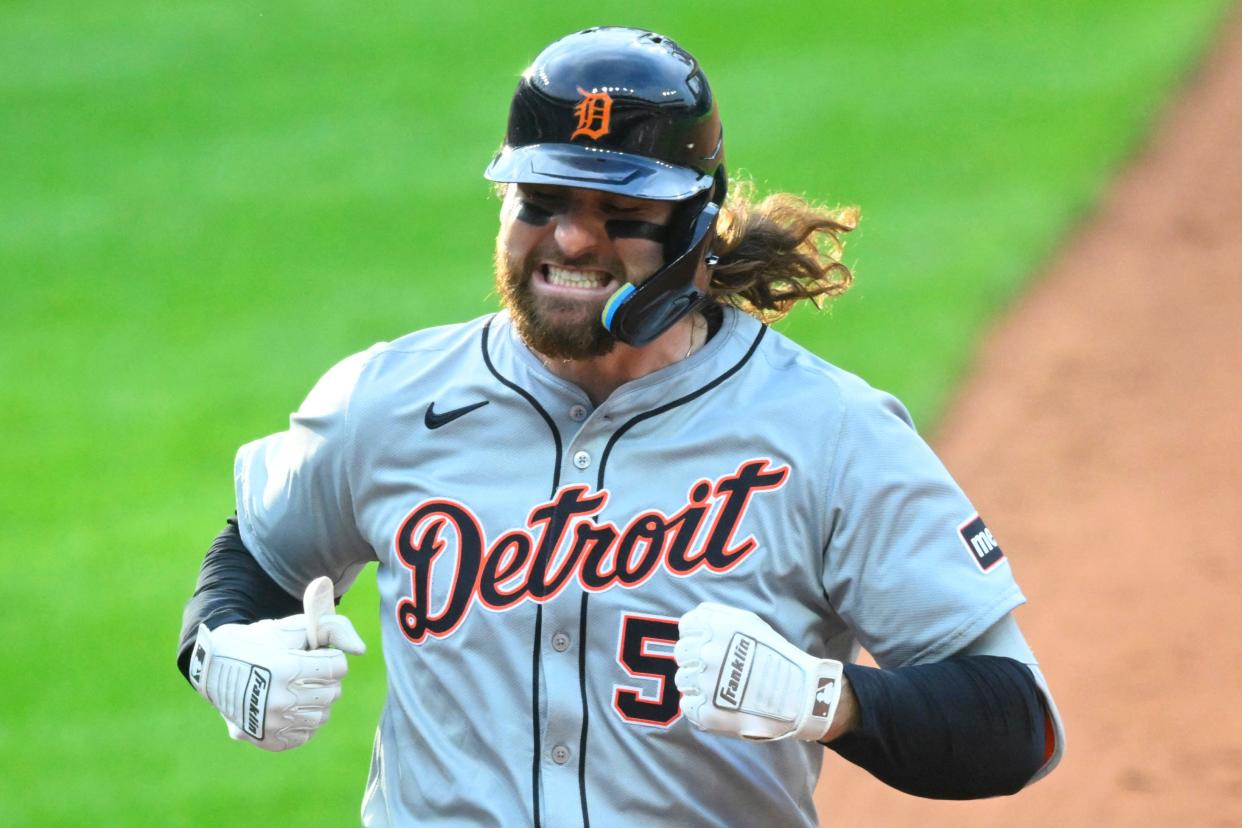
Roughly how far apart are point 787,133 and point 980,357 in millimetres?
2378

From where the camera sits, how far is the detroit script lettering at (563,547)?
2.84 m

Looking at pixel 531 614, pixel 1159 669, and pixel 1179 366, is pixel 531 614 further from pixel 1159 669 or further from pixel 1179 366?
pixel 1179 366

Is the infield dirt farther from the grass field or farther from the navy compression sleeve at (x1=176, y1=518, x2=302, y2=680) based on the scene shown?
the navy compression sleeve at (x1=176, y1=518, x2=302, y2=680)

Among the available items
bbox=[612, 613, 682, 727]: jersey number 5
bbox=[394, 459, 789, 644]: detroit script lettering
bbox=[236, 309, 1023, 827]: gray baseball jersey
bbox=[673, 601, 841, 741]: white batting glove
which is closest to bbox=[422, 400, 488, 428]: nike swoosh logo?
bbox=[236, 309, 1023, 827]: gray baseball jersey

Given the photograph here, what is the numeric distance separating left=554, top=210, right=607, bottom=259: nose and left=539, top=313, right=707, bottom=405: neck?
0.18 m

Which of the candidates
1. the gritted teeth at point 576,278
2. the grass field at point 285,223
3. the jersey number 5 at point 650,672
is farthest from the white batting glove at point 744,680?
the grass field at point 285,223

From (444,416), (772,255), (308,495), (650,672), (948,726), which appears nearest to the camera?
(948,726)

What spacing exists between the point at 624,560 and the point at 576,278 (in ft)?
1.51

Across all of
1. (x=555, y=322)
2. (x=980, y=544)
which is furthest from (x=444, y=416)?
(x=980, y=544)

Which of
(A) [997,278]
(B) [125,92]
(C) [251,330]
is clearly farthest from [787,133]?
(B) [125,92]

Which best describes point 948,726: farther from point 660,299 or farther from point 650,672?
point 660,299

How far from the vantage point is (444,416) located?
3035 millimetres

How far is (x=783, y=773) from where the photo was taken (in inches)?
115

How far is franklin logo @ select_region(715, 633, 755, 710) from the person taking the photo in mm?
2574
